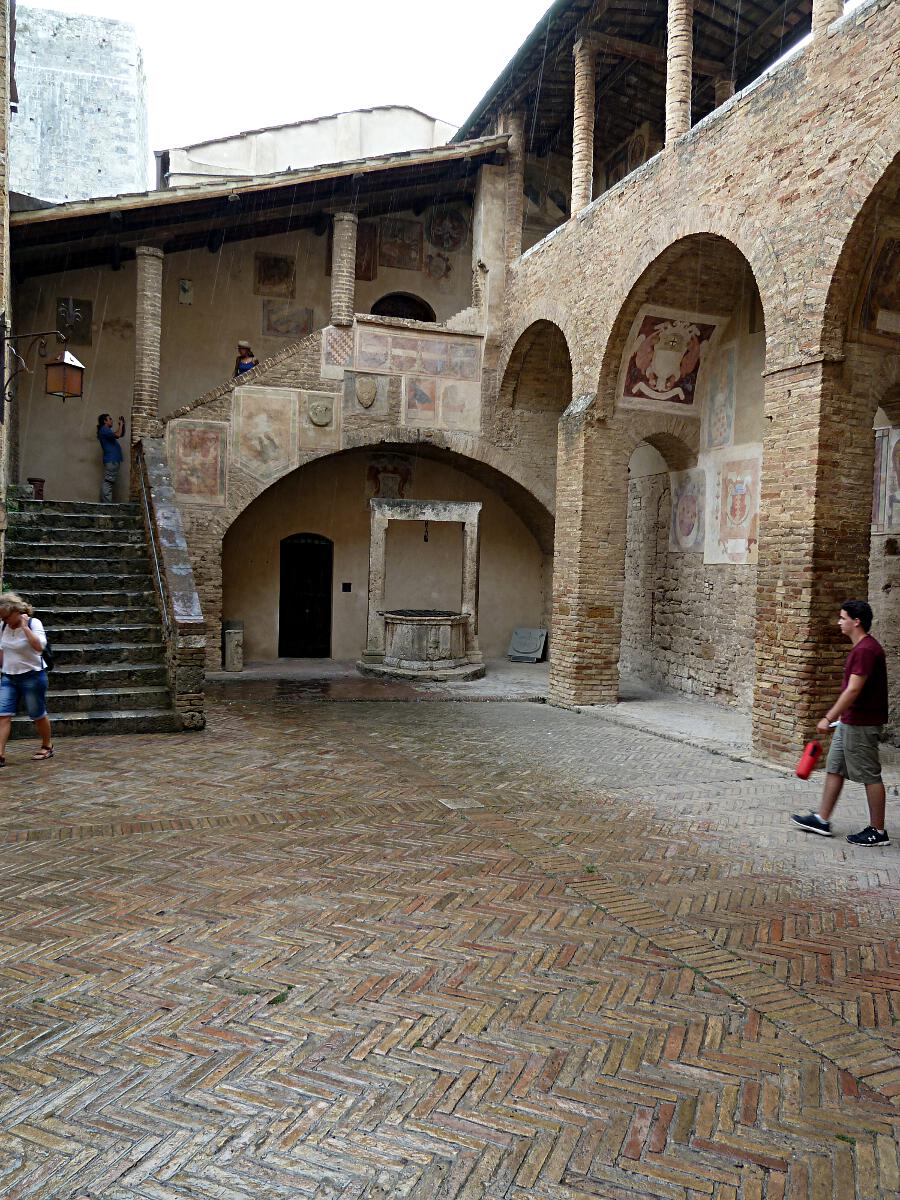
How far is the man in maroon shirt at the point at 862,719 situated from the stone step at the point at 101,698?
20.9 feet

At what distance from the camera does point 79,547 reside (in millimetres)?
10820

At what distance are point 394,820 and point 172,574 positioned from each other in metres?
5.04

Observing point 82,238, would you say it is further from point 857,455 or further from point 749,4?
point 857,455

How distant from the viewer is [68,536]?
11164 millimetres

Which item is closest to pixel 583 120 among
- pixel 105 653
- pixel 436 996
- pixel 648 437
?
pixel 648 437

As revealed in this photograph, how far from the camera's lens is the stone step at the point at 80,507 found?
11.6 metres

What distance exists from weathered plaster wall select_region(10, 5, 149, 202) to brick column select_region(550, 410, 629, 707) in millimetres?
16809

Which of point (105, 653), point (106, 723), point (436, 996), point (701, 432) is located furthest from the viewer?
point (701, 432)

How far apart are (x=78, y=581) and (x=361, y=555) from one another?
7164mm

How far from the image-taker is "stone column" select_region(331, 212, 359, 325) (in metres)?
14.4

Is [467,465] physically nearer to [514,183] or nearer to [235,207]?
[514,183]

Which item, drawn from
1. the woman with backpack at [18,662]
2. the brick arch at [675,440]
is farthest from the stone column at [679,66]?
the woman with backpack at [18,662]

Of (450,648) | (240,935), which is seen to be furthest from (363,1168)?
(450,648)

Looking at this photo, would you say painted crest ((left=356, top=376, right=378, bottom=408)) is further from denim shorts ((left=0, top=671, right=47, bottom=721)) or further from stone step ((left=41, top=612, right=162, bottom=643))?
denim shorts ((left=0, top=671, right=47, bottom=721))
